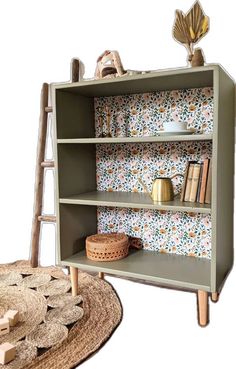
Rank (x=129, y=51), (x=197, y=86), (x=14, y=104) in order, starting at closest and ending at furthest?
(x=197, y=86) < (x=129, y=51) < (x=14, y=104)

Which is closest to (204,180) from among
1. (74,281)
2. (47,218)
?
(74,281)

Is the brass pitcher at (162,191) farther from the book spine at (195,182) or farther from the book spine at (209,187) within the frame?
the book spine at (209,187)

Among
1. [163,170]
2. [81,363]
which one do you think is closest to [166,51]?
[163,170]

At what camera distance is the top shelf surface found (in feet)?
6.77

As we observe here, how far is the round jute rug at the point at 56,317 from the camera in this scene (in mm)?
1941

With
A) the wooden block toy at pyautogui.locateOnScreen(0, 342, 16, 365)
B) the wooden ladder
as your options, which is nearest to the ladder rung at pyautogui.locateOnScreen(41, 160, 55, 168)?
the wooden ladder

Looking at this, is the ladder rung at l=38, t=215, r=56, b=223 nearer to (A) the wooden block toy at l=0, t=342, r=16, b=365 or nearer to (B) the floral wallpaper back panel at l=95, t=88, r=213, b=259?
(B) the floral wallpaper back panel at l=95, t=88, r=213, b=259

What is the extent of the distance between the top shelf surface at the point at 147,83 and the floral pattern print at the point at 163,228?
95 cm

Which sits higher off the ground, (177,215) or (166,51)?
(166,51)

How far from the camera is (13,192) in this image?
3.63 meters

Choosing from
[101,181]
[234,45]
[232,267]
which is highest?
[234,45]

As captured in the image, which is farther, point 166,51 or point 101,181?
point 101,181

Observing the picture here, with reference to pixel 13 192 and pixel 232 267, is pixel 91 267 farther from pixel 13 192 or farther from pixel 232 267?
pixel 13 192

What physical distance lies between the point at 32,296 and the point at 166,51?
7.08 ft
